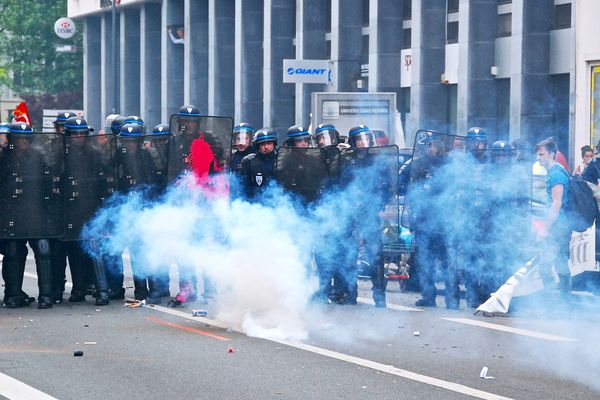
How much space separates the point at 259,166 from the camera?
14617mm

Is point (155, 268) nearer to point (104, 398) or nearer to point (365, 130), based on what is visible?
point (365, 130)

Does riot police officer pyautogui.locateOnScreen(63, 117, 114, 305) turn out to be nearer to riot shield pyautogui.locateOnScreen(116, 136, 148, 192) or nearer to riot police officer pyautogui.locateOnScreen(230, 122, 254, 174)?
riot shield pyautogui.locateOnScreen(116, 136, 148, 192)

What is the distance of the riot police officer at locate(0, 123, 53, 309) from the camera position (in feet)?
47.2

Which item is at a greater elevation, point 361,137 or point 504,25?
point 504,25

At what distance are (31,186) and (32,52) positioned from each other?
48.2m

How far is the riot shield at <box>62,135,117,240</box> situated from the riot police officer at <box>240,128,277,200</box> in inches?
56.1

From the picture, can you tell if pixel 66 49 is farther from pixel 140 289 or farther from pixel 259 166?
pixel 259 166

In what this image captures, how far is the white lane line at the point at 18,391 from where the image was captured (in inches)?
356

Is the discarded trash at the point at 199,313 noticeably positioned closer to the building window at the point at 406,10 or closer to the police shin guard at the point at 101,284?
the police shin guard at the point at 101,284

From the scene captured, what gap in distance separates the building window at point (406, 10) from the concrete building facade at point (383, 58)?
3 centimetres

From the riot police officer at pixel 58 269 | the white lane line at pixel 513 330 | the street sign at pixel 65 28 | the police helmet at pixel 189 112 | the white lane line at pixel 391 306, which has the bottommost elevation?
the white lane line at pixel 391 306

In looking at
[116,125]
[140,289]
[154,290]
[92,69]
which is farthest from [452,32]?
[92,69]

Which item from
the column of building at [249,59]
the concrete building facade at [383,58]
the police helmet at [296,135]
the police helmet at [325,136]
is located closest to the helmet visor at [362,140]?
the police helmet at [296,135]

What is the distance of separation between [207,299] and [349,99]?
44.1 ft
